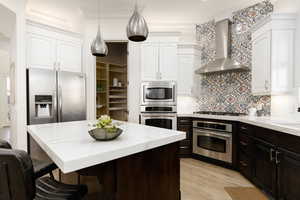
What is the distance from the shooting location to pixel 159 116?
3.83m

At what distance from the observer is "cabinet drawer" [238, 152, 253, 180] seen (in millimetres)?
2645

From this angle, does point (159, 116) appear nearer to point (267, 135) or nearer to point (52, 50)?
point (267, 135)

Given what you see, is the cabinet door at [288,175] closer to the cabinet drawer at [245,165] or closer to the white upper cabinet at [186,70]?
the cabinet drawer at [245,165]

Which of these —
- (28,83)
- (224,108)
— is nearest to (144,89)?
(224,108)

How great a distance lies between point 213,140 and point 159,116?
3.80 ft

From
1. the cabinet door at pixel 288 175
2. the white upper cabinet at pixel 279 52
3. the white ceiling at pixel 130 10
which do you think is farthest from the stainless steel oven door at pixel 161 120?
the white ceiling at pixel 130 10

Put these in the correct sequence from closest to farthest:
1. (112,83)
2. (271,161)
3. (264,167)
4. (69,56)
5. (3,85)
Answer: (271,161) → (264,167) → (69,56) → (112,83) → (3,85)

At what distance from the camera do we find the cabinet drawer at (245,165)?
8.68 feet

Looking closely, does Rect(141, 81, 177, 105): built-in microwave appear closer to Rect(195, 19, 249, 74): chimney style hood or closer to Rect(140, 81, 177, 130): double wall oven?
Rect(140, 81, 177, 130): double wall oven

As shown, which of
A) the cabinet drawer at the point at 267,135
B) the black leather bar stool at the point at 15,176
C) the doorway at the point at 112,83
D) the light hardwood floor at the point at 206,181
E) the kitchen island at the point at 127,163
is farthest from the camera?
the doorway at the point at 112,83

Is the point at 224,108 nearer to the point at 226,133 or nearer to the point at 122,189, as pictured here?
the point at 226,133

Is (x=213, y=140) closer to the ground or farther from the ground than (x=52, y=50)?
closer to the ground

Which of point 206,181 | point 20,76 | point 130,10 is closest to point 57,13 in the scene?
point 130,10

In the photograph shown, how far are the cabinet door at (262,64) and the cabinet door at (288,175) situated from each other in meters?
1.21
